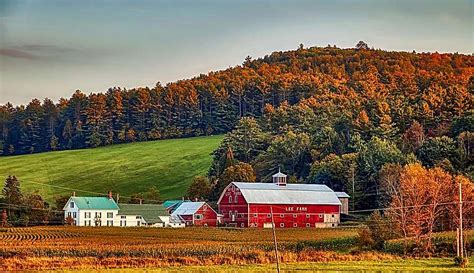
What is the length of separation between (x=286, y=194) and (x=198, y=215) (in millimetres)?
10891

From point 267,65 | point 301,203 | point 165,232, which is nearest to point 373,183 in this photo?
point 301,203

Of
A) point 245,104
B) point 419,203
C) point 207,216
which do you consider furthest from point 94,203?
point 245,104

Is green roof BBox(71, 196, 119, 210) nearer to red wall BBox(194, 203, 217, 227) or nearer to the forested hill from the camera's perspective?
red wall BBox(194, 203, 217, 227)

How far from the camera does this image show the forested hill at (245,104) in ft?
382

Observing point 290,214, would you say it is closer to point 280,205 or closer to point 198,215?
point 280,205

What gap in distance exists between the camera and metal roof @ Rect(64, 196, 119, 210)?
94125 mm

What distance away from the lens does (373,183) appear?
89375mm

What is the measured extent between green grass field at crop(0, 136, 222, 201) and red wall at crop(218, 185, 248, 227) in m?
20.1

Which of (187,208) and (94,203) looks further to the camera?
(94,203)

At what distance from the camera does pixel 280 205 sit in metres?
88.6

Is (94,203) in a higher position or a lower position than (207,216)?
higher

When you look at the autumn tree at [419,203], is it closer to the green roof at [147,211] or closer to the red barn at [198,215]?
the red barn at [198,215]

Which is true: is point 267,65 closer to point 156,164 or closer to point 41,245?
point 156,164

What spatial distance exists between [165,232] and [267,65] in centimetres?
11052
